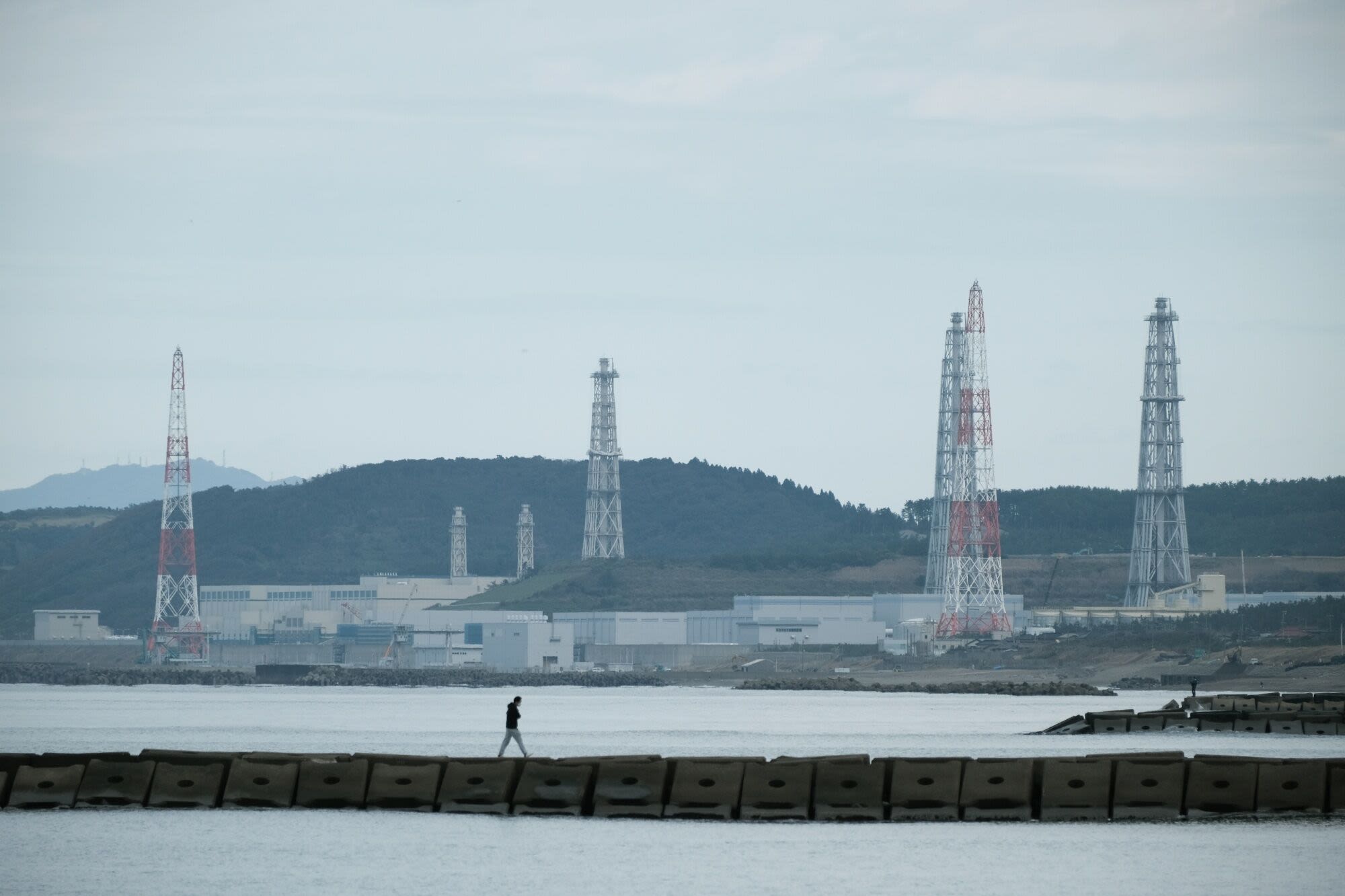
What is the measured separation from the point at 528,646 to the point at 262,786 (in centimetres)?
13483

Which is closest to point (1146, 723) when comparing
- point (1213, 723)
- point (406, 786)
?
point (1213, 723)

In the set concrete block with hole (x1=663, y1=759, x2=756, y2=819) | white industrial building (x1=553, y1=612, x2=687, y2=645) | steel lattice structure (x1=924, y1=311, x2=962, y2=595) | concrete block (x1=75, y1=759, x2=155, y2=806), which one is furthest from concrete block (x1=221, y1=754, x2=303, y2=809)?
white industrial building (x1=553, y1=612, x2=687, y2=645)

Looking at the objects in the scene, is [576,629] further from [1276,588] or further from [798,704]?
[798,704]

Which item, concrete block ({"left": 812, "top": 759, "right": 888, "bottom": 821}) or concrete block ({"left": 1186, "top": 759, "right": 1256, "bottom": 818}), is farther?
concrete block ({"left": 812, "top": 759, "right": 888, "bottom": 821})

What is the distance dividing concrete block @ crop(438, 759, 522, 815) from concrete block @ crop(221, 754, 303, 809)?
2354mm

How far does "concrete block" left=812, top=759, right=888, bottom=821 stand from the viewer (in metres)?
30.4

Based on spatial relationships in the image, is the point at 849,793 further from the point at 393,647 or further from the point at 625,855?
the point at 393,647

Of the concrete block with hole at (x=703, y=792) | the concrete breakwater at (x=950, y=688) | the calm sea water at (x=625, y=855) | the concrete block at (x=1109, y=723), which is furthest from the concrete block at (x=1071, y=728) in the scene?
the concrete breakwater at (x=950, y=688)

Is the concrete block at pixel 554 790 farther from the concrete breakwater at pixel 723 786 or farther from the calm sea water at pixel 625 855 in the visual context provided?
the calm sea water at pixel 625 855

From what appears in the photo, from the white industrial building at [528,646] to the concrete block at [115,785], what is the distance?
132m

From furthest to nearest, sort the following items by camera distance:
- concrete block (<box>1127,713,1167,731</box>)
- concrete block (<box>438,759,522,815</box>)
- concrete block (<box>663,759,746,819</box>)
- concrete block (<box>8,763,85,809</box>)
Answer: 1. concrete block (<box>1127,713,1167,731</box>)
2. concrete block (<box>8,763,85,809</box>)
3. concrete block (<box>438,759,522,815</box>)
4. concrete block (<box>663,759,746,819</box>)

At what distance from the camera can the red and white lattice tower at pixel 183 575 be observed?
503ft

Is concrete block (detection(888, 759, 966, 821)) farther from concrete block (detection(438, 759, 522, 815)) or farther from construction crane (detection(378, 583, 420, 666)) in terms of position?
construction crane (detection(378, 583, 420, 666))

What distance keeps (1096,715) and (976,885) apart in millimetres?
37474
